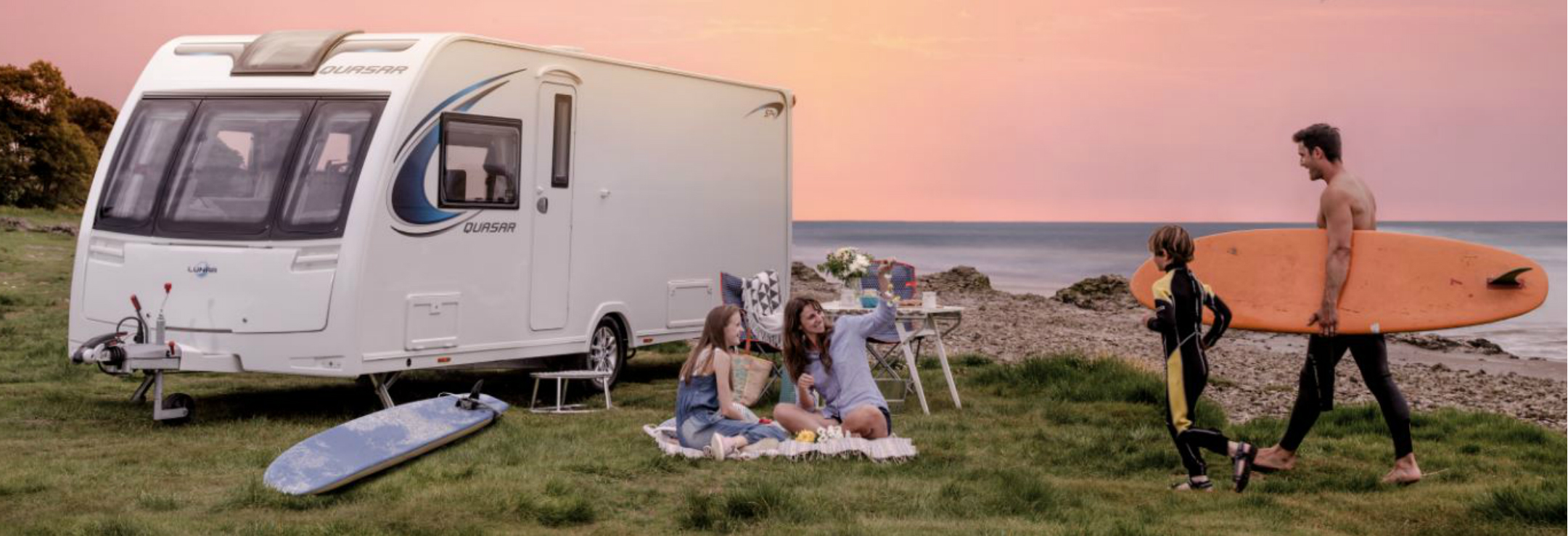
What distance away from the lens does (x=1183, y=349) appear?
6262 millimetres

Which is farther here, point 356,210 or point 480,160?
point 480,160

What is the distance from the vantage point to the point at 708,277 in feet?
36.6

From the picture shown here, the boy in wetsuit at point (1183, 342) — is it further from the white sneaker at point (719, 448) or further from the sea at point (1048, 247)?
the sea at point (1048, 247)

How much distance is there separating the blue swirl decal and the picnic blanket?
2.15m

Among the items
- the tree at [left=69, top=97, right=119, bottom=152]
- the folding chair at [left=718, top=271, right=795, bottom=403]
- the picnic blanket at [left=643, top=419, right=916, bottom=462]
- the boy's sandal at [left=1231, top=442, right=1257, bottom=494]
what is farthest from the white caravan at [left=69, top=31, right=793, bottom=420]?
the tree at [left=69, top=97, right=119, bottom=152]

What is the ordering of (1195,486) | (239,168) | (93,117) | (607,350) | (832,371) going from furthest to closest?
(93,117), (607,350), (239,168), (832,371), (1195,486)

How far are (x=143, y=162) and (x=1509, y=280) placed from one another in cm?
722

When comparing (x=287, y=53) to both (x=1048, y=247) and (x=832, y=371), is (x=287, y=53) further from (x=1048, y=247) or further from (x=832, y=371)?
(x=1048, y=247)

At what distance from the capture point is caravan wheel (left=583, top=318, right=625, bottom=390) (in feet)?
33.0

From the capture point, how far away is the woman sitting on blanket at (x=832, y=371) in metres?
7.51

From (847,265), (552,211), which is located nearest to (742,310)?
(847,265)

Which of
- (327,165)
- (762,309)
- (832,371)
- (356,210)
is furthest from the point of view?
(762,309)

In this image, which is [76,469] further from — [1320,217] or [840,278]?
[1320,217]

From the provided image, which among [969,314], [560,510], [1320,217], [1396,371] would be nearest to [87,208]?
[560,510]
